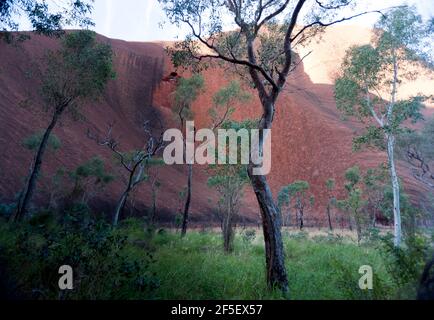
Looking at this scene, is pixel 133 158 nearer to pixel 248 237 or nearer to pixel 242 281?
pixel 248 237

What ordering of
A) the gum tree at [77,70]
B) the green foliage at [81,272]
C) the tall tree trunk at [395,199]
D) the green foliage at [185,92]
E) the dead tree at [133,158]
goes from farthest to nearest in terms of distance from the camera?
the green foliage at [185,92] → the gum tree at [77,70] → the tall tree trunk at [395,199] → the dead tree at [133,158] → the green foliage at [81,272]

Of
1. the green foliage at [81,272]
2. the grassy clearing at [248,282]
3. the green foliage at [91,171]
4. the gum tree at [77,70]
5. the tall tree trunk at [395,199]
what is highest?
the gum tree at [77,70]

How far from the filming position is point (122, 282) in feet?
16.3

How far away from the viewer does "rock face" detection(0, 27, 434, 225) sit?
36.8 meters

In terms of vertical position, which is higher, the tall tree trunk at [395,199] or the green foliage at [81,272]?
the tall tree trunk at [395,199]

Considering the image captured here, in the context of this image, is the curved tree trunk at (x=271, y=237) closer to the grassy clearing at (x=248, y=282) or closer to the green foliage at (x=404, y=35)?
the grassy clearing at (x=248, y=282)

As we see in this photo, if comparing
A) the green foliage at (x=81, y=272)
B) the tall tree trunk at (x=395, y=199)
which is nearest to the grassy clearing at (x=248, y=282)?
the green foliage at (x=81, y=272)

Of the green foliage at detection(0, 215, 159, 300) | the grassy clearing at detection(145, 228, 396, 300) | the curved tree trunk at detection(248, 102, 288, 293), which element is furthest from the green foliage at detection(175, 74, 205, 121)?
the green foliage at detection(0, 215, 159, 300)

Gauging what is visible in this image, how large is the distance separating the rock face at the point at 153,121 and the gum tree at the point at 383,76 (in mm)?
8485

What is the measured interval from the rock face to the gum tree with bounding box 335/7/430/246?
8485mm

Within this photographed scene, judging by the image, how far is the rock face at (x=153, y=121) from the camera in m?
36.8

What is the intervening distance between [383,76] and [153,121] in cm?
4860

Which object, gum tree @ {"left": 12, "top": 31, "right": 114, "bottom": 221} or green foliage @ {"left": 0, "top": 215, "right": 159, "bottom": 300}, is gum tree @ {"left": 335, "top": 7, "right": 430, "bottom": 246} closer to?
gum tree @ {"left": 12, "top": 31, "right": 114, "bottom": 221}
